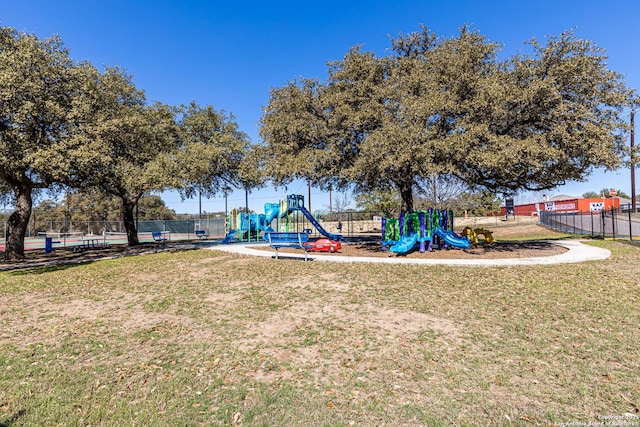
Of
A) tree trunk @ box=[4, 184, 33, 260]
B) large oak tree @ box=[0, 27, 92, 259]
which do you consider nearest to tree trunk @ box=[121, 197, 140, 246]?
tree trunk @ box=[4, 184, 33, 260]

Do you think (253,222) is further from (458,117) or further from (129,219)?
(458,117)

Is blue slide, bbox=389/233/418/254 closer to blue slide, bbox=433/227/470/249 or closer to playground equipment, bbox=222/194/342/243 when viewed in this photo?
blue slide, bbox=433/227/470/249

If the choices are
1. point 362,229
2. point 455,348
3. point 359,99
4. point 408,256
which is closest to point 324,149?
point 359,99

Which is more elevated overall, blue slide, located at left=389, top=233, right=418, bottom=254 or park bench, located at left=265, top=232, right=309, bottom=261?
park bench, located at left=265, top=232, right=309, bottom=261

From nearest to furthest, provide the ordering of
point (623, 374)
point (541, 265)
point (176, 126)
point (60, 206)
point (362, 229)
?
point (623, 374) → point (541, 265) → point (176, 126) → point (362, 229) → point (60, 206)

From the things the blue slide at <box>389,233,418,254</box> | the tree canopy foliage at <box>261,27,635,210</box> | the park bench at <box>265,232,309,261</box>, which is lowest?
the blue slide at <box>389,233,418,254</box>

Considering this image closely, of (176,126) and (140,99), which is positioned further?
(176,126)

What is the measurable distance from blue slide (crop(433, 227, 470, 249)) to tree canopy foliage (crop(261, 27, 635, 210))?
2.74m

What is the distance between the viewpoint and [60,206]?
6256 centimetres

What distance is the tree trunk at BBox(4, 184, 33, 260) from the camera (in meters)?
16.7

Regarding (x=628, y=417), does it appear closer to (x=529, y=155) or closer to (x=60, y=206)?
(x=529, y=155)

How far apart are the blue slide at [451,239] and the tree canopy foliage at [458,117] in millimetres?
2736

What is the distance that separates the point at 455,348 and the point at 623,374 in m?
1.91

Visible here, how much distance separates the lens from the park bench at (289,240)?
13594mm
